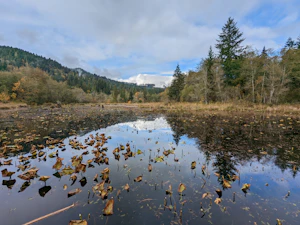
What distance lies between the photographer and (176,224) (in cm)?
273

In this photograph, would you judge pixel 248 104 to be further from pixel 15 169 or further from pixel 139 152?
pixel 15 169

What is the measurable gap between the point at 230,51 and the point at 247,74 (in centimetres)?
839

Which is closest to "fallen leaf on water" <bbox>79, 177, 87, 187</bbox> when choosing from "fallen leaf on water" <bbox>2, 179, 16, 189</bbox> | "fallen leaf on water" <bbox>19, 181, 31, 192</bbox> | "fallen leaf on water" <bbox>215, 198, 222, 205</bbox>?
"fallen leaf on water" <bbox>19, 181, 31, 192</bbox>

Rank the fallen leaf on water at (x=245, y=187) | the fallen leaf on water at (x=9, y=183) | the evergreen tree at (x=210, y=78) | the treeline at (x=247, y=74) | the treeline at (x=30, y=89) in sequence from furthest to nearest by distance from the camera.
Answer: the treeline at (x=30, y=89) < the evergreen tree at (x=210, y=78) < the treeline at (x=247, y=74) < the fallen leaf on water at (x=9, y=183) < the fallen leaf on water at (x=245, y=187)

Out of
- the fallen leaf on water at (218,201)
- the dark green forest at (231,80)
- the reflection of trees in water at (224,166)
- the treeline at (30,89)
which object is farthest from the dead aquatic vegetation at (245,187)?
the treeline at (30,89)

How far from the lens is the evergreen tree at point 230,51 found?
32.4 meters

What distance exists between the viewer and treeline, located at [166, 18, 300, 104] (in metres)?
27.1

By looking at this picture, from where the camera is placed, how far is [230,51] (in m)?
34.4

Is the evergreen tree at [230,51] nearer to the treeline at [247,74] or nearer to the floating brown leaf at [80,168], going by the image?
the treeline at [247,74]

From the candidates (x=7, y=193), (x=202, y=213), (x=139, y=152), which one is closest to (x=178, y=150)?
(x=139, y=152)

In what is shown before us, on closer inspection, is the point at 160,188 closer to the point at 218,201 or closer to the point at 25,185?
the point at 218,201

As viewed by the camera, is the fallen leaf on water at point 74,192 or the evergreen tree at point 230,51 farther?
the evergreen tree at point 230,51

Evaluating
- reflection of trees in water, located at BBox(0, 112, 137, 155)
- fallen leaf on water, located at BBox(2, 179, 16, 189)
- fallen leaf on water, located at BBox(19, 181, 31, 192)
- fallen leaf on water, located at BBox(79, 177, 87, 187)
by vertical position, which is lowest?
fallen leaf on water, located at BBox(2, 179, 16, 189)

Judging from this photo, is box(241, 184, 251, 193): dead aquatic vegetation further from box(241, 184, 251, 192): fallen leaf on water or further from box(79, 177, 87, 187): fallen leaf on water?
box(79, 177, 87, 187): fallen leaf on water
